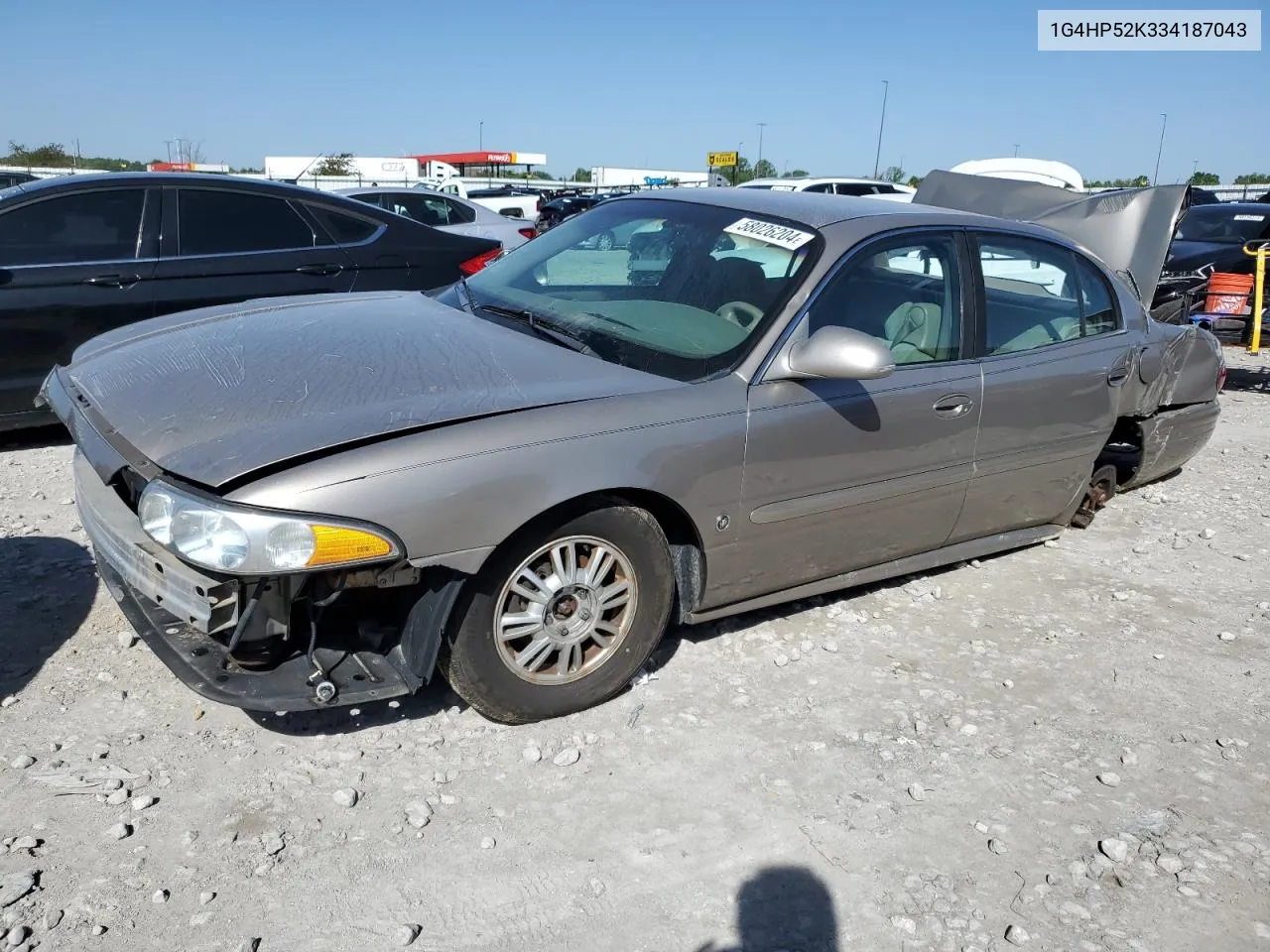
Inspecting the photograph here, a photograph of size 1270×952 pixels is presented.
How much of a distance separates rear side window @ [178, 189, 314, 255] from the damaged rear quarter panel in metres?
3.77

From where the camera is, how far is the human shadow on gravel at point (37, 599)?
335 centimetres

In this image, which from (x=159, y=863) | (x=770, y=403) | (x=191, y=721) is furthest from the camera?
(x=770, y=403)

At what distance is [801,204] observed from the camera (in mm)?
3922

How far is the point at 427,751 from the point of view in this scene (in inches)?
119

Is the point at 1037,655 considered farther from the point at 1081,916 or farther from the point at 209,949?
the point at 209,949

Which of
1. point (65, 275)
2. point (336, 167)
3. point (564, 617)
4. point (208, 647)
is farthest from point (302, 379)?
point (336, 167)

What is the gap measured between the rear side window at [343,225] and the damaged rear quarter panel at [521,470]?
3.82m

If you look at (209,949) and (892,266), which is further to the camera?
(892,266)

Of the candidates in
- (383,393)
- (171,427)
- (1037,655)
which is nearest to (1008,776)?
(1037,655)

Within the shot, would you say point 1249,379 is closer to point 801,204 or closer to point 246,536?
point 801,204

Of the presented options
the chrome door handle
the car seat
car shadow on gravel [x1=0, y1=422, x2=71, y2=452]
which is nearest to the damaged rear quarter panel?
the car seat

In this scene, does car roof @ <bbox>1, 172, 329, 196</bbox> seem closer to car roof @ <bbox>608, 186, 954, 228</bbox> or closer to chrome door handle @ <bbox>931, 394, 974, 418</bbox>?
car roof @ <bbox>608, 186, 954, 228</bbox>

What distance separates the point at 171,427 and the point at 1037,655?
3.17 m

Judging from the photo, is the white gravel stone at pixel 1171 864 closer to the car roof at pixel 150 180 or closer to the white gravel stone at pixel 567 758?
the white gravel stone at pixel 567 758
